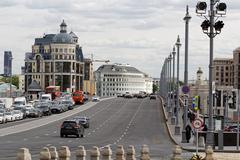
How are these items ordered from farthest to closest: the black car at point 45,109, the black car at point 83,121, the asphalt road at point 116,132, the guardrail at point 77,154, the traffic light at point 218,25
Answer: the black car at point 45,109, the black car at point 83,121, the asphalt road at point 116,132, the traffic light at point 218,25, the guardrail at point 77,154

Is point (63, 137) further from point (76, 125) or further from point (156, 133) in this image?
point (156, 133)

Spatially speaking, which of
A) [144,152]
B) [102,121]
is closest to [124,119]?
[102,121]

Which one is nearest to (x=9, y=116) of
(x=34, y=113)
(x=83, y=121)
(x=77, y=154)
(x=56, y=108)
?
(x=34, y=113)

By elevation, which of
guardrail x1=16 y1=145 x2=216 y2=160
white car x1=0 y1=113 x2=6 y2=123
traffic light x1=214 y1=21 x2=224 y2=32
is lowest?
white car x1=0 y1=113 x2=6 y2=123

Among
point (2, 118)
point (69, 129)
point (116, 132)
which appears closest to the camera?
point (69, 129)

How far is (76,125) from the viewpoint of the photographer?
53.7m

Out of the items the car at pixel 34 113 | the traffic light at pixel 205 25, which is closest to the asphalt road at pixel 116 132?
→ the car at pixel 34 113

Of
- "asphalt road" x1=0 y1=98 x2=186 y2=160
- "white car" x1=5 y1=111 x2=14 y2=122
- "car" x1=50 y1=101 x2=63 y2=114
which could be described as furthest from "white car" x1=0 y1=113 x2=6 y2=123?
"car" x1=50 y1=101 x2=63 y2=114

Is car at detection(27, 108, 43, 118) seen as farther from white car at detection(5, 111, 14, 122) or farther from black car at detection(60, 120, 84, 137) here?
black car at detection(60, 120, 84, 137)

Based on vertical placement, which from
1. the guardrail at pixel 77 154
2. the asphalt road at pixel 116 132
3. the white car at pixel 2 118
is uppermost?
the guardrail at pixel 77 154

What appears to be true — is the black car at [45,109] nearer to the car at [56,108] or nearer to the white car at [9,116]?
the car at [56,108]

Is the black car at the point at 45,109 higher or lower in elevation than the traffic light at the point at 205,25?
lower

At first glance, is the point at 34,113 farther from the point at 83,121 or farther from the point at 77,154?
the point at 77,154

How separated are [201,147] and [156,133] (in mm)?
18836
